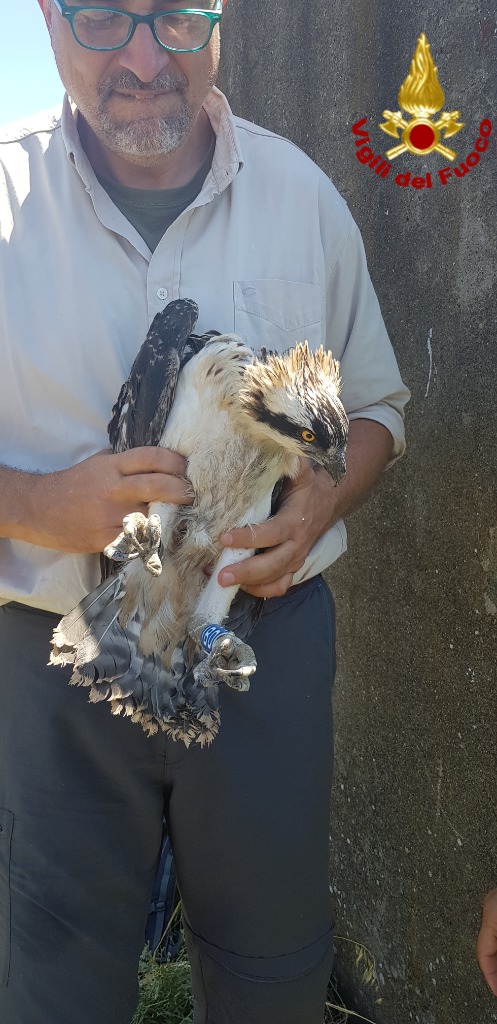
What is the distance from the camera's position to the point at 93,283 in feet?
9.58

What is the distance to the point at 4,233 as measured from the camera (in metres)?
2.91

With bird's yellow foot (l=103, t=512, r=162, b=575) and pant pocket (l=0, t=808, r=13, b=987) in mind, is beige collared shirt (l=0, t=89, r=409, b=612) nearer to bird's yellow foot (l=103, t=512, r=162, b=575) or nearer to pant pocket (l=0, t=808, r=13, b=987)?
bird's yellow foot (l=103, t=512, r=162, b=575)

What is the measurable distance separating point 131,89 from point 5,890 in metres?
2.41

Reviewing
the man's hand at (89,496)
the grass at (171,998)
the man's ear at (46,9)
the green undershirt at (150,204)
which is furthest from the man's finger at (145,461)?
the grass at (171,998)

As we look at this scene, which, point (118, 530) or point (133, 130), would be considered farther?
point (133, 130)

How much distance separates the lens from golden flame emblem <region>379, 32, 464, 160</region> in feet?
11.2

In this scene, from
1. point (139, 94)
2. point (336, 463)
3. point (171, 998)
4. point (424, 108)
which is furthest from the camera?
point (171, 998)

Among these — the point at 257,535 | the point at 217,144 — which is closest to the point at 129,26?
the point at 217,144

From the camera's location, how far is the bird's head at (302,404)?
2.70 m

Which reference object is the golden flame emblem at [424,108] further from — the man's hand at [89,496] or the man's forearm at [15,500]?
the man's forearm at [15,500]

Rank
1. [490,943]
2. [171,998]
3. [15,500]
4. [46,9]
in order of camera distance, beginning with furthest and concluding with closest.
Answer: [171,998], [46,9], [15,500], [490,943]

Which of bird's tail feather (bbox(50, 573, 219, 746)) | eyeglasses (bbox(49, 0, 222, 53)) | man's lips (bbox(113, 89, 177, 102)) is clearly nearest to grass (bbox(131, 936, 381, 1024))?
bird's tail feather (bbox(50, 573, 219, 746))

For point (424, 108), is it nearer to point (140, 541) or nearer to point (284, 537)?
point (284, 537)

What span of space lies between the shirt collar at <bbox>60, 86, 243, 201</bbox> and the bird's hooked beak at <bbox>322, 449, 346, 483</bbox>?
94 cm
